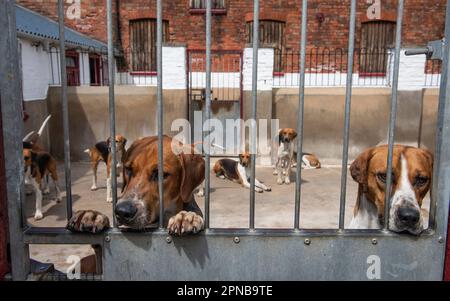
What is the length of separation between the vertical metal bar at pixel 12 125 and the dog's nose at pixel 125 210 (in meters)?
0.41

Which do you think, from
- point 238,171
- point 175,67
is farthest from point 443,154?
point 175,67

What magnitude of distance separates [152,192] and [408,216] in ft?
4.32

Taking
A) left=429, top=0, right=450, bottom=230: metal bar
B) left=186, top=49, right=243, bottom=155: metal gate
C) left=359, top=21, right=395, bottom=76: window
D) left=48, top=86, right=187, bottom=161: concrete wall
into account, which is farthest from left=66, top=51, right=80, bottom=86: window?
left=429, top=0, right=450, bottom=230: metal bar

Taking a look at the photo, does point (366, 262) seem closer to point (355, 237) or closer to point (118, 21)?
point (355, 237)

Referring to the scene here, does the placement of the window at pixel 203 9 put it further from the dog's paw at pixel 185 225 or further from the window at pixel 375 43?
the dog's paw at pixel 185 225

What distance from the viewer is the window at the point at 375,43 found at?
1492cm

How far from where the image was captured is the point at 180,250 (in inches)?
71.1

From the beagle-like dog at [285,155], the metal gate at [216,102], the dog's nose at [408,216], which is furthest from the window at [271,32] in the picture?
the dog's nose at [408,216]

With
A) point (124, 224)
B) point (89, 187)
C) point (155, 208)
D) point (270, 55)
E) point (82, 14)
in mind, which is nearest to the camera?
point (124, 224)

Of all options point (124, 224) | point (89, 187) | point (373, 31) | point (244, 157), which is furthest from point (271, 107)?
point (124, 224)

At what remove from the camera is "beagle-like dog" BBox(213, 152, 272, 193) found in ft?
26.8

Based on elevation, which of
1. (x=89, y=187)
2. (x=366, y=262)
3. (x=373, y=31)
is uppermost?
(x=373, y=31)

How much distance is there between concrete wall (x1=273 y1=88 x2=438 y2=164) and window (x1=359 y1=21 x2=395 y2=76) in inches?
189

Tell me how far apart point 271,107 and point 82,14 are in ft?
29.2
